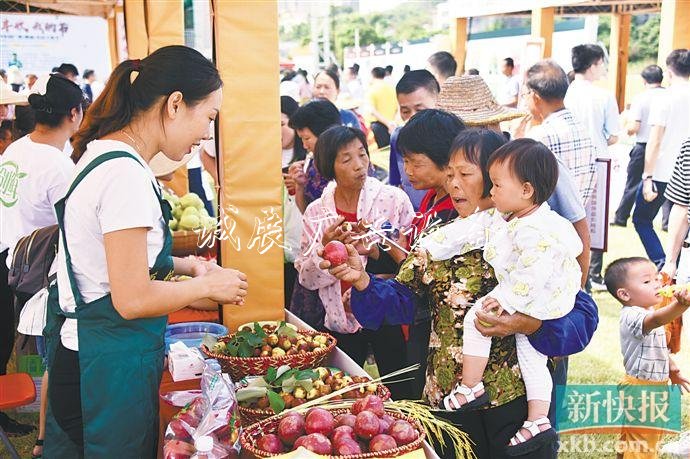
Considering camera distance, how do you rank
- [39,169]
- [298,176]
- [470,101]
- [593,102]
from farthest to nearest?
[593,102], [298,176], [470,101], [39,169]

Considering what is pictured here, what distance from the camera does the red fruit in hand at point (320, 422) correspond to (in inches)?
68.6

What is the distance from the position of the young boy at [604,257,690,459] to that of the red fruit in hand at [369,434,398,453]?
5.81 ft

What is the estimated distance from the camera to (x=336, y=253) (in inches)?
87.0

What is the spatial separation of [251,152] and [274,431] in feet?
3.89

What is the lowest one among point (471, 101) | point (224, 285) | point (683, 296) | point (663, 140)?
point (683, 296)

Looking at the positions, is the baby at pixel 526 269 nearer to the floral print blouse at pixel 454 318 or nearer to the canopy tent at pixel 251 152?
the floral print blouse at pixel 454 318

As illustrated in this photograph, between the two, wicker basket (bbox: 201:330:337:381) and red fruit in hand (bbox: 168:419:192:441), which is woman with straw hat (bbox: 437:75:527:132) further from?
red fruit in hand (bbox: 168:419:192:441)

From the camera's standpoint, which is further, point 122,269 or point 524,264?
point 524,264

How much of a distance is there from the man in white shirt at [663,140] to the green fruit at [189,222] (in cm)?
433

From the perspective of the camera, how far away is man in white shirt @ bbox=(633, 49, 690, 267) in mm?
6383

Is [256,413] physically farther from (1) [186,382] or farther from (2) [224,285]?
(1) [186,382]

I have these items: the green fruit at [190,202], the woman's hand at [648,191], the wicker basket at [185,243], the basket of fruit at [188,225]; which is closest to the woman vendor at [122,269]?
the basket of fruit at [188,225]

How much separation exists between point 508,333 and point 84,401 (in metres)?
1.19

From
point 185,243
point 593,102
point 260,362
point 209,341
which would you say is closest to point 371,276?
point 260,362
